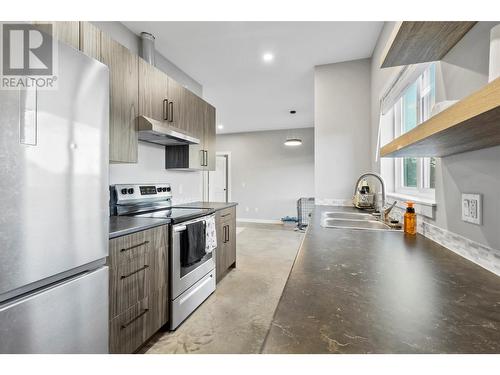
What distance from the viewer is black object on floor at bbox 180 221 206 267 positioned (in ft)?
6.35

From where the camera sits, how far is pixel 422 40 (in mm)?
990

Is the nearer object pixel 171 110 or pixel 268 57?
pixel 171 110

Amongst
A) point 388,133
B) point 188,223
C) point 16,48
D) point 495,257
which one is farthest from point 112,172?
point 388,133

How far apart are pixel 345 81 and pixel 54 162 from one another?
122 inches

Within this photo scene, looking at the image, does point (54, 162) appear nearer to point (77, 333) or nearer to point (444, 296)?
point (77, 333)

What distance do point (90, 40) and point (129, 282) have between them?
1.55 m

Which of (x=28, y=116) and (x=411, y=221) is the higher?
(x=28, y=116)

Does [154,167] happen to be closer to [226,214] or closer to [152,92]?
[152,92]

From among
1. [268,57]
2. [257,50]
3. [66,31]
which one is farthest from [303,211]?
[66,31]

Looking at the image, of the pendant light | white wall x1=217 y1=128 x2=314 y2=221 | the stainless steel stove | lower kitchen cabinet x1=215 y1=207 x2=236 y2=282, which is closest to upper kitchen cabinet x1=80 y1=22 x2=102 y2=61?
the stainless steel stove

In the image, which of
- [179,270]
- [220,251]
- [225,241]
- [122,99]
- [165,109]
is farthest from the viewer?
[225,241]

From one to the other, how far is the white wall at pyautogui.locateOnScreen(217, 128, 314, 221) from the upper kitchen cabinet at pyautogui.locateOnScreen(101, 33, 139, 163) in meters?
5.30

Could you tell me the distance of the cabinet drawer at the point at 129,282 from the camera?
1320 millimetres

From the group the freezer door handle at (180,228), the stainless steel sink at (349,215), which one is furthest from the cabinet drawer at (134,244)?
the stainless steel sink at (349,215)
